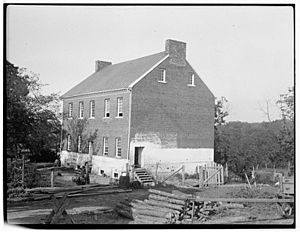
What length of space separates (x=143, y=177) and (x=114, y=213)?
1.78 feet

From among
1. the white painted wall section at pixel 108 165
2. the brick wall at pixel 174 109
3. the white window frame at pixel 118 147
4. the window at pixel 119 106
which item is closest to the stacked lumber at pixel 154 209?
the white painted wall section at pixel 108 165

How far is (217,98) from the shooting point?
5543mm

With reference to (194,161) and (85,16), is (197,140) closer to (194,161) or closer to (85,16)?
(194,161)

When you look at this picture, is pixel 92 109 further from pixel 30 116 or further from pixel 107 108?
pixel 30 116

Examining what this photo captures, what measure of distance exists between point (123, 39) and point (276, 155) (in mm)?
2280

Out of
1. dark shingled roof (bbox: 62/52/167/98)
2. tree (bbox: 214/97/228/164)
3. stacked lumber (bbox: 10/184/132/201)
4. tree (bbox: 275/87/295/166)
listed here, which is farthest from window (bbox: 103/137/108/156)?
tree (bbox: 275/87/295/166)

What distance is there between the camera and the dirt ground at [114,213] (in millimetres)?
5207

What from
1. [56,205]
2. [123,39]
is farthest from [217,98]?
[56,205]

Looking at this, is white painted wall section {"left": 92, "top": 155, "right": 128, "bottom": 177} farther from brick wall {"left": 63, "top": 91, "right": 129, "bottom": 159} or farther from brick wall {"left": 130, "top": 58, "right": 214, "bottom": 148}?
brick wall {"left": 130, "top": 58, "right": 214, "bottom": 148}

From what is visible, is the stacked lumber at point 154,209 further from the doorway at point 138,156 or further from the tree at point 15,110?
the tree at point 15,110

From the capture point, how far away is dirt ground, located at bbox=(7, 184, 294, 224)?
5207 millimetres

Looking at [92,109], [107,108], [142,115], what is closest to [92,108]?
[92,109]

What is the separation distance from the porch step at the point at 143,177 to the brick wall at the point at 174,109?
0.38m

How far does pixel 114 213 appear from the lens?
17.4 ft
